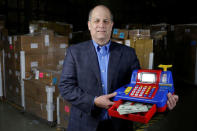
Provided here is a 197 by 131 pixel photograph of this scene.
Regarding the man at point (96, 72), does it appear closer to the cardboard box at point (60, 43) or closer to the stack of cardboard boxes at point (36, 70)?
the stack of cardboard boxes at point (36, 70)

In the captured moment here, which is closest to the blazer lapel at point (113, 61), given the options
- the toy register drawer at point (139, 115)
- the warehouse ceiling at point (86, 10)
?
the toy register drawer at point (139, 115)

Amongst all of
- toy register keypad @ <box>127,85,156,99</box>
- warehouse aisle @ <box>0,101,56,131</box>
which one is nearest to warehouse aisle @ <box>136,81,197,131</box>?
warehouse aisle @ <box>0,101,56,131</box>

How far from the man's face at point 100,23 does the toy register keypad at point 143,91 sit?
1.36 feet

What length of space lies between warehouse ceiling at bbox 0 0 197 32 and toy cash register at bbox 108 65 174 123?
887 cm

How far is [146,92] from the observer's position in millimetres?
1285

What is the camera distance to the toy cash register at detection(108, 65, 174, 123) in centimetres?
115

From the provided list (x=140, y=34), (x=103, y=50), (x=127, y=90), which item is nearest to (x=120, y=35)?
(x=140, y=34)

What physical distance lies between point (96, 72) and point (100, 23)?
1.11 feet

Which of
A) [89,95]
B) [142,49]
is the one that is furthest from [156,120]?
[89,95]

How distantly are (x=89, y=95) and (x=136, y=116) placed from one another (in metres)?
0.39

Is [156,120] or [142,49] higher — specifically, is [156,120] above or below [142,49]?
below

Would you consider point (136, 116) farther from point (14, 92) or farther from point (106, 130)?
point (14, 92)

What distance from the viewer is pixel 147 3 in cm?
1150

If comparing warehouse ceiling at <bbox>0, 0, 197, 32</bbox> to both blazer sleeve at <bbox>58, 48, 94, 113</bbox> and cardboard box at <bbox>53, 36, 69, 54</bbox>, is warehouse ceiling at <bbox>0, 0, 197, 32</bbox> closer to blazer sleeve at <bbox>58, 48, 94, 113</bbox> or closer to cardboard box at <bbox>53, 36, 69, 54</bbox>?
cardboard box at <bbox>53, 36, 69, 54</bbox>
